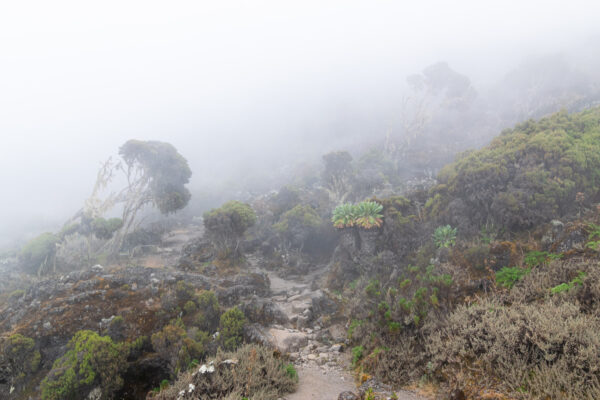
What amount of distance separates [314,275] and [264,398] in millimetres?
13895

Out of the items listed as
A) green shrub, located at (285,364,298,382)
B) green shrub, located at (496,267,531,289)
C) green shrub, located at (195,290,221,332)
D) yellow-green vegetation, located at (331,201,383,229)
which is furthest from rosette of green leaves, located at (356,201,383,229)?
green shrub, located at (285,364,298,382)

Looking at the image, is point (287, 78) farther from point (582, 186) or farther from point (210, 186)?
point (582, 186)

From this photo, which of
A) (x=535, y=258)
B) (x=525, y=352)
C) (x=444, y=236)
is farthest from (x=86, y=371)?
(x=444, y=236)

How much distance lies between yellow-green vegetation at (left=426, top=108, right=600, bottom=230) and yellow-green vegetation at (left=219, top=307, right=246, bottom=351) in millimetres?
11303

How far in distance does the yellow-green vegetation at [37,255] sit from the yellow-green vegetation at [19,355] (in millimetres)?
16961

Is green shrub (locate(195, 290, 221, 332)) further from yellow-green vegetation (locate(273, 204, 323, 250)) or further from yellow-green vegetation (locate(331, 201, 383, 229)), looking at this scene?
yellow-green vegetation (locate(273, 204, 323, 250))

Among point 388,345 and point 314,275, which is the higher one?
point 388,345

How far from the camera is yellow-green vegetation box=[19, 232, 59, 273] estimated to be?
2186cm

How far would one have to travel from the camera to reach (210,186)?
4956cm

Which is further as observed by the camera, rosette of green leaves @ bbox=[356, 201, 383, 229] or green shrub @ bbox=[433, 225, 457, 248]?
rosette of green leaves @ bbox=[356, 201, 383, 229]

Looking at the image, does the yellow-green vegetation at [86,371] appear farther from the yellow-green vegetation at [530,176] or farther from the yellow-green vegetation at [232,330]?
the yellow-green vegetation at [530,176]

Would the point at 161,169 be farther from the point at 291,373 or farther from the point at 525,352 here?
the point at 525,352

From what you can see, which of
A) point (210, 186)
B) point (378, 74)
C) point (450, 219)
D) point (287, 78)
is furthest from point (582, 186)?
point (287, 78)

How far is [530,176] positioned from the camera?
1305 cm
